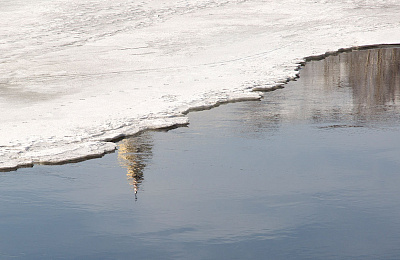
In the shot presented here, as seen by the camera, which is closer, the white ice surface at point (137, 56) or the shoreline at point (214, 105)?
the shoreline at point (214, 105)

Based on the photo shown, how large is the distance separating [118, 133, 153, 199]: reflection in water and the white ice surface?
0.26m

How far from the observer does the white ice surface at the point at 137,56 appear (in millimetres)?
8445

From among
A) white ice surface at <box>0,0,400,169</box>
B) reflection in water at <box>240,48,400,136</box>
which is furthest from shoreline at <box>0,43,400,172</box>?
reflection in water at <box>240,48,400,136</box>

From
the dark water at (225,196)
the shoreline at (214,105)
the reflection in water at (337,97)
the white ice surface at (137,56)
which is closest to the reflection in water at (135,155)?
the dark water at (225,196)

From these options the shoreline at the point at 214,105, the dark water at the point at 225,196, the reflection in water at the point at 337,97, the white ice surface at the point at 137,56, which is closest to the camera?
the dark water at the point at 225,196

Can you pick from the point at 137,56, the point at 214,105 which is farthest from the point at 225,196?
the point at 137,56

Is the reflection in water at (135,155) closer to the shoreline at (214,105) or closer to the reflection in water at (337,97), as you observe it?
the shoreline at (214,105)

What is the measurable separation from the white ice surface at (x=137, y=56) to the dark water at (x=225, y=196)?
2.60 ft

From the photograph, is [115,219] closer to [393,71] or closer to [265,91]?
[265,91]

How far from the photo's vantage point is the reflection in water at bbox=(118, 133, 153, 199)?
6.29 meters

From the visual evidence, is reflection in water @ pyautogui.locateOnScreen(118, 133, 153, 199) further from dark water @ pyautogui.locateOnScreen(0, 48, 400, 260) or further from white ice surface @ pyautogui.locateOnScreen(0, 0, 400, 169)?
white ice surface @ pyautogui.locateOnScreen(0, 0, 400, 169)

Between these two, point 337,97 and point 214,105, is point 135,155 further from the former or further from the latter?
point 337,97

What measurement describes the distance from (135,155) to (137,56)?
8.75 meters

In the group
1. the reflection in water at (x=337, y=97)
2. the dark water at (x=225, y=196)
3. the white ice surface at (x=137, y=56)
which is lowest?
the dark water at (x=225, y=196)
